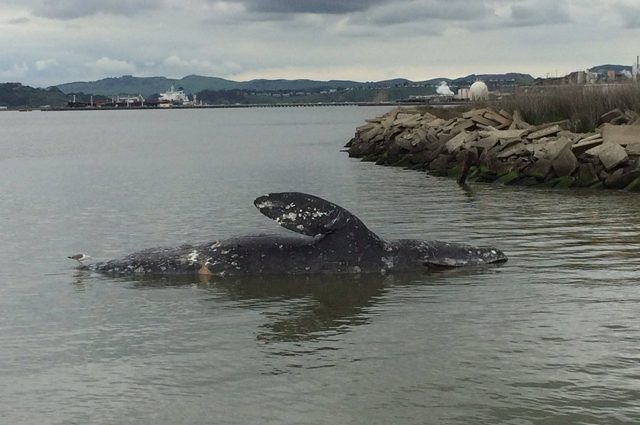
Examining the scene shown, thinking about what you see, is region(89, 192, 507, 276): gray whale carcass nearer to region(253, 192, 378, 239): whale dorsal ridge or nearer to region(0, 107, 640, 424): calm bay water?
region(253, 192, 378, 239): whale dorsal ridge

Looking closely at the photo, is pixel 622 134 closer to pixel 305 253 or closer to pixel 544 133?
pixel 544 133

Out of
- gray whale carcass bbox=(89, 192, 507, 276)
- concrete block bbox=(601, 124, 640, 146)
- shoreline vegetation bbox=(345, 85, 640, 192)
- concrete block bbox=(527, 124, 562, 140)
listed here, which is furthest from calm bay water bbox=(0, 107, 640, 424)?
concrete block bbox=(527, 124, 562, 140)

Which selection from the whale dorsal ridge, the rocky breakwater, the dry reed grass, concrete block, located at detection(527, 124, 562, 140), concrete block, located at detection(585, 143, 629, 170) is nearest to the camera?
the whale dorsal ridge

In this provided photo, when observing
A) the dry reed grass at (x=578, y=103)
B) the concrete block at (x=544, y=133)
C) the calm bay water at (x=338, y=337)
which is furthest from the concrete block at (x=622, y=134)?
the calm bay water at (x=338, y=337)

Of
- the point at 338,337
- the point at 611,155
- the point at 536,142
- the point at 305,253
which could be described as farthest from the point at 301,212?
the point at 536,142

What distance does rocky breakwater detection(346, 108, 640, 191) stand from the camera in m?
25.3

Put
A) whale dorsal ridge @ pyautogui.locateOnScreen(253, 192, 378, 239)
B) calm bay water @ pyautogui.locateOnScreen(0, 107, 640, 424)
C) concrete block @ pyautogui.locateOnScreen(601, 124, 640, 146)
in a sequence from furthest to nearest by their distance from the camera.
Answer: concrete block @ pyautogui.locateOnScreen(601, 124, 640, 146), whale dorsal ridge @ pyautogui.locateOnScreen(253, 192, 378, 239), calm bay water @ pyautogui.locateOnScreen(0, 107, 640, 424)

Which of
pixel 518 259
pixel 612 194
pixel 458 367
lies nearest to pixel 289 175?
pixel 612 194

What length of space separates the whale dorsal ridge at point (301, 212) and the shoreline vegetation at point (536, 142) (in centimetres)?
1449

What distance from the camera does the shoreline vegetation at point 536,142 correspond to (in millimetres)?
25859

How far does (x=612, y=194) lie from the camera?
78.0 ft

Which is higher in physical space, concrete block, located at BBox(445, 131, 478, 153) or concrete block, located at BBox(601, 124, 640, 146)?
concrete block, located at BBox(601, 124, 640, 146)

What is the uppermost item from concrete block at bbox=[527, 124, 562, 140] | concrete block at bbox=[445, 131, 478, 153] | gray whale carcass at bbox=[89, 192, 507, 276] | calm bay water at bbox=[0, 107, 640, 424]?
concrete block at bbox=[527, 124, 562, 140]

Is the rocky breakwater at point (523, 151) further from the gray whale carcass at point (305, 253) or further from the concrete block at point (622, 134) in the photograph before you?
the gray whale carcass at point (305, 253)
